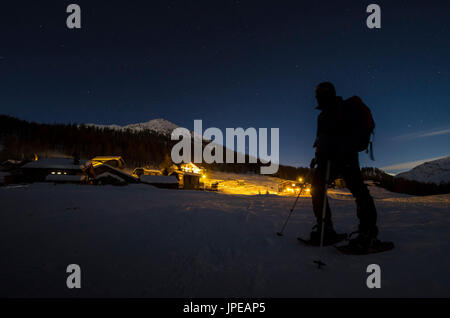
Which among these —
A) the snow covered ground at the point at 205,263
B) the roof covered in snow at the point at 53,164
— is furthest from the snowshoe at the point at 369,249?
the roof covered in snow at the point at 53,164

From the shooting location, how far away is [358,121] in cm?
343

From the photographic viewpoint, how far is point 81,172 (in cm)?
3844

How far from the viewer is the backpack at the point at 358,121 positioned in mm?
3412

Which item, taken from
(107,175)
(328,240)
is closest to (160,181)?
(107,175)

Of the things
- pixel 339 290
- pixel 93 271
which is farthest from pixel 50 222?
pixel 339 290

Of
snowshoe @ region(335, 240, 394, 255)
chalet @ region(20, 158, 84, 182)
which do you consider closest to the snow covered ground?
snowshoe @ region(335, 240, 394, 255)

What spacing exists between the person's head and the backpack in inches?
12.7

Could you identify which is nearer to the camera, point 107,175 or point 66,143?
point 107,175

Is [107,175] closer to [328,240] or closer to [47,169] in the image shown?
[47,169]

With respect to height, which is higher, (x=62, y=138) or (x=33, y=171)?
(x=62, y=138)

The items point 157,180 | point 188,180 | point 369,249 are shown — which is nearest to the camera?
point 369,249

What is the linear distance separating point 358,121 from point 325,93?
85 cm
